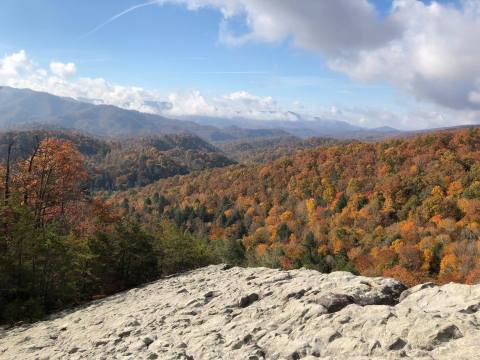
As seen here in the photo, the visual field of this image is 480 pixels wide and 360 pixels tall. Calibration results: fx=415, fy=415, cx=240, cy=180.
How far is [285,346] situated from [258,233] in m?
142

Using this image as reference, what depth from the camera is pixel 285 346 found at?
1608cm

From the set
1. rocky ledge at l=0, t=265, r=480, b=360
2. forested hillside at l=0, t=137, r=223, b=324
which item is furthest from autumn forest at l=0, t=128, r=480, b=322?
rocky ledge at l=0, t=265, r=480, b=360

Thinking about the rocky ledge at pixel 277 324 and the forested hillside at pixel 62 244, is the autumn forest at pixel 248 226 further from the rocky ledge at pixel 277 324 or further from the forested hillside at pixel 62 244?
the rocky ledge at pixel 277 324

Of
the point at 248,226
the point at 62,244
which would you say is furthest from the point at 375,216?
the point at 62,244

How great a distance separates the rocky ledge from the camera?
14.4m

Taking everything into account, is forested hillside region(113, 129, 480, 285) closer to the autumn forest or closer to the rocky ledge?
the autumn forest

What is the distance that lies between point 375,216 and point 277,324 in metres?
136

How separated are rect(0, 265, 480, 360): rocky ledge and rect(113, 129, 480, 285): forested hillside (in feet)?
204

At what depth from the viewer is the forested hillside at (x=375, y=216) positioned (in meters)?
111

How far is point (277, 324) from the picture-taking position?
61.7ft

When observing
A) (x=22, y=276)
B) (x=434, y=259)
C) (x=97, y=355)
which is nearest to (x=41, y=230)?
(x=22, y=276)

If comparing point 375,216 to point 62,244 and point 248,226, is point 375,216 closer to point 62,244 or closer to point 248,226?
point 248,226

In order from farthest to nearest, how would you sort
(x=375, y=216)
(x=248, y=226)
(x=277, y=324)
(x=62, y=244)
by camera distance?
(x=248, y=226), (x=375, y=216), (x=62, y=244), (x=277, y=324)

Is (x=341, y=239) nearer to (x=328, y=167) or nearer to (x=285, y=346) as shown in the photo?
(x=328, y=167)
